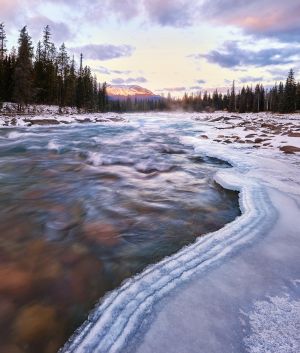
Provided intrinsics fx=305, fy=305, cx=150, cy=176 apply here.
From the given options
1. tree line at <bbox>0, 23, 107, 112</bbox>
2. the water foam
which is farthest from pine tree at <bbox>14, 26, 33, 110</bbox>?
the water foam

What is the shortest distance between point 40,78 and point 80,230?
2117 inches

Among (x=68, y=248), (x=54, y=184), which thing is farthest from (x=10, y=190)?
(x=68, y=248)

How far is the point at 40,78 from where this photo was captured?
171ft

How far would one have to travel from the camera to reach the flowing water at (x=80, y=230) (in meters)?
2.76

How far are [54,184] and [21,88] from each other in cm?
3630

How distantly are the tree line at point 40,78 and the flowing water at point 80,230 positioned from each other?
34762 mm

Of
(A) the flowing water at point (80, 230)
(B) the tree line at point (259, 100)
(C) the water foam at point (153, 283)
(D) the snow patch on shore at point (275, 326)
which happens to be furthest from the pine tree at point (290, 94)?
(D) the snow patch on shore at point (275, 326)

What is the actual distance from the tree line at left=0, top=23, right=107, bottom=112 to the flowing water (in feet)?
114

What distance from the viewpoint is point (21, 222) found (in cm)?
475

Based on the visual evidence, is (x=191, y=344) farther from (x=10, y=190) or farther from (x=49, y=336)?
(x=10, y=190)

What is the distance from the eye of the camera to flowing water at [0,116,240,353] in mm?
2760

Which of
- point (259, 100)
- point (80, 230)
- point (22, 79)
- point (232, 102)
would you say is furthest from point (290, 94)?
point (80, 230)

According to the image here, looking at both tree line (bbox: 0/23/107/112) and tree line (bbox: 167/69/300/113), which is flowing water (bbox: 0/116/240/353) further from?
tree line (bbox: 167/69/300/113)

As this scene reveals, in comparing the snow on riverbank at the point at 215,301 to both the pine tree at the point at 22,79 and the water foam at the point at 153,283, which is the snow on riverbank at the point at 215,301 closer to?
the water foam at the point at 153,283
